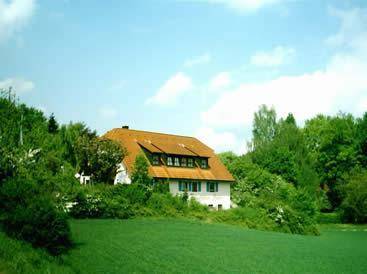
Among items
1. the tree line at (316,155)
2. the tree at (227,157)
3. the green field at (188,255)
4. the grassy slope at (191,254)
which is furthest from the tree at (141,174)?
the tree at (227,157)

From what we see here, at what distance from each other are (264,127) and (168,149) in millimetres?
29337

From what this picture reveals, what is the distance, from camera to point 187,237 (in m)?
25.1

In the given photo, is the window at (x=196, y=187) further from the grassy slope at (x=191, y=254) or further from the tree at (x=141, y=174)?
the grassy slope at (x=191, y=254)

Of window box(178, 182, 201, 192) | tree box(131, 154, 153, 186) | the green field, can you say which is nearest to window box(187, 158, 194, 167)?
window box(178, 182, 201, 192)

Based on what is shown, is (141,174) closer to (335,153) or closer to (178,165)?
(178,165)

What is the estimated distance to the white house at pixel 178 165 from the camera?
169 feet

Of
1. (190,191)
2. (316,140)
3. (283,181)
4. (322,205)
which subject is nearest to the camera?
(190,191)

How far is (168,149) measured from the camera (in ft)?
177

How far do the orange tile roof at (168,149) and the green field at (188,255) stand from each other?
957 inches

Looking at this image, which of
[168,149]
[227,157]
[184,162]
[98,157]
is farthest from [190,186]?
[227,157]

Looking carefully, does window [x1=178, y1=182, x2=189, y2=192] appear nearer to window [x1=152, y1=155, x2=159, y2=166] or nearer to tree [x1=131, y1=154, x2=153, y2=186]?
window [x1=152, y1=155, x2=159, y2=166]

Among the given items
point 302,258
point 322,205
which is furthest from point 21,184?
point 322,205

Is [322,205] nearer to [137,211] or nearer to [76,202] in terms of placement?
[137,211]

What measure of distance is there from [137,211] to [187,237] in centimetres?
1181
